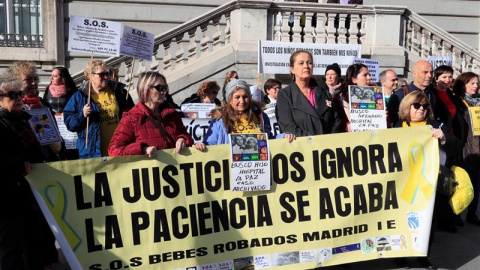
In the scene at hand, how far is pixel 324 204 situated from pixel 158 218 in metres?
1.43

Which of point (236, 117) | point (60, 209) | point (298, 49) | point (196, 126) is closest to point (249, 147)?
point (236, 117)

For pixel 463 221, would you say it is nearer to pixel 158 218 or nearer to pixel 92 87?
pixel 158 218

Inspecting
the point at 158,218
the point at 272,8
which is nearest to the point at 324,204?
the point at 158,218

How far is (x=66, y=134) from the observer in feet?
20.4

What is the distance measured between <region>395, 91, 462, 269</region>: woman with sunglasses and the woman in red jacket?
217cm

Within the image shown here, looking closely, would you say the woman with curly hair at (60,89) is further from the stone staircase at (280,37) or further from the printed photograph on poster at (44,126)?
the stone staircase at (280,37)

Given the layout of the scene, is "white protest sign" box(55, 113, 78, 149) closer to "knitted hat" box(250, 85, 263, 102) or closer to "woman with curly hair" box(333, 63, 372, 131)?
"knitted hat" box(250, 85, 263, 102)

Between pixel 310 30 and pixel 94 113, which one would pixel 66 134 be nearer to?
pixel 94 113

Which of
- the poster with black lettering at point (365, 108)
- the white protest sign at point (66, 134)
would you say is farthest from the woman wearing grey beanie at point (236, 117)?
the white protest sign at point (66, 134)

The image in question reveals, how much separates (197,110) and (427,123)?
3375 millimetres

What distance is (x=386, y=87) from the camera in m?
6.94

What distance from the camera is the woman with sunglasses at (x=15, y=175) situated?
3.93 m

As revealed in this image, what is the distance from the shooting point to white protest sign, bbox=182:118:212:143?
7574mm

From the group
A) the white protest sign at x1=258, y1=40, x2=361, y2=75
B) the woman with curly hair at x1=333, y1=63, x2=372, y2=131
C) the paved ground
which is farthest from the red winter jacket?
the white protest sign at x1=258, y1=40, x2=361, y2=75
